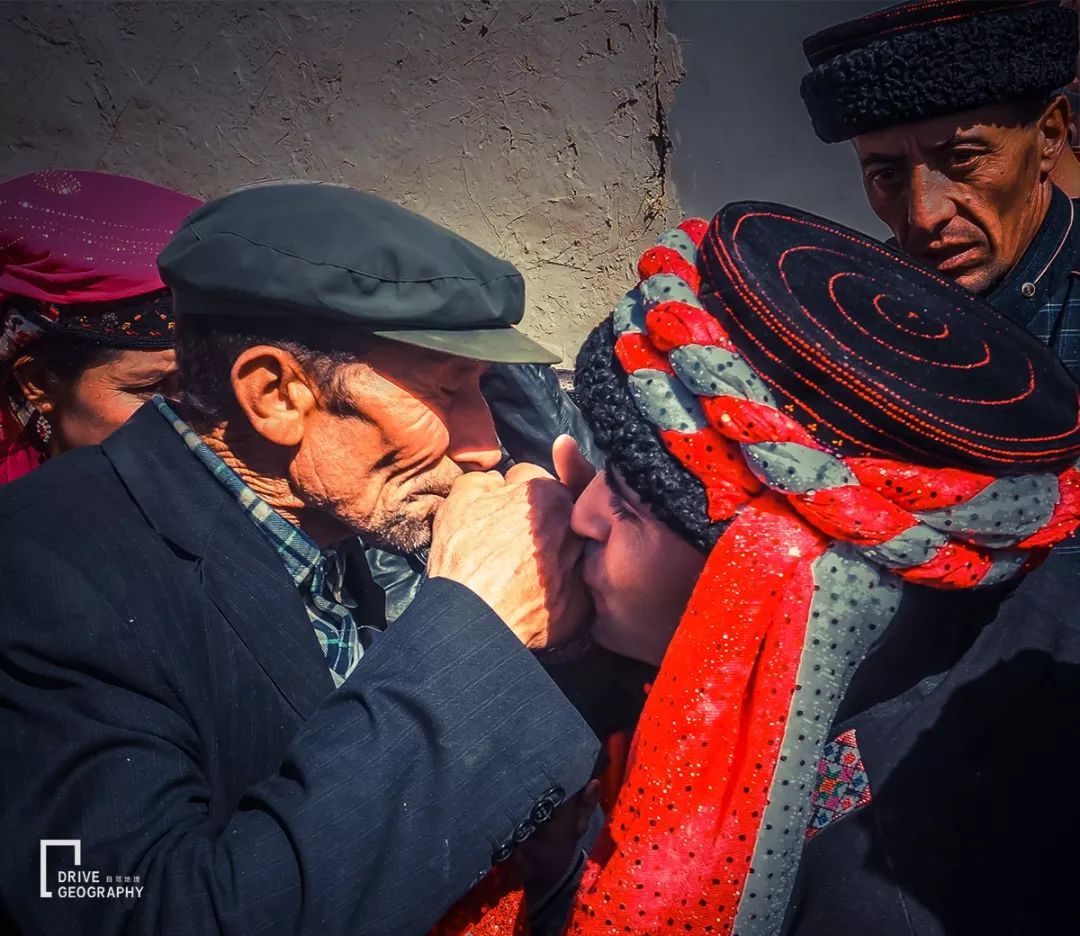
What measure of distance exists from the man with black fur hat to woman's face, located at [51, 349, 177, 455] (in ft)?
6.88

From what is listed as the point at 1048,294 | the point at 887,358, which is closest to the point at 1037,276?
the point at 1048,294

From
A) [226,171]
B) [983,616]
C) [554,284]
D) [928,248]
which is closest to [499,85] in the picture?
[554,284]

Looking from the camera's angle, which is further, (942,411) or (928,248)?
(928,248)

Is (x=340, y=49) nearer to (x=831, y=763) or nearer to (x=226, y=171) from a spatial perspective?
(x=226, y=171)

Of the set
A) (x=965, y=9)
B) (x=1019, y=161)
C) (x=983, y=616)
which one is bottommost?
(x=983, y=616)

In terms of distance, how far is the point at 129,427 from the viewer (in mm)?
2039

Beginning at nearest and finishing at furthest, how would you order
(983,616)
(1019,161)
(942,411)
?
(942,411), (983,616), (1019,161)

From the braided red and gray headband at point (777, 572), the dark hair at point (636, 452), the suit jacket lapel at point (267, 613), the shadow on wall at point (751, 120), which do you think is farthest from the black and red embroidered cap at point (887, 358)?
the shadow on wall at point (751, 120)

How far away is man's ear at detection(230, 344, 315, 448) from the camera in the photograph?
1939 mm

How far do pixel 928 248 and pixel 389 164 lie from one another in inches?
91.4

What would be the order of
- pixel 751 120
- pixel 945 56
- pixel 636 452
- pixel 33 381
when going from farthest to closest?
pixel 751 120
pixel 33 381
pixel 945 56
pixel 636 452

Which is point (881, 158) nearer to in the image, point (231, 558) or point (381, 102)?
point (231, 558)

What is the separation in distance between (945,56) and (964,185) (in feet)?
1.12

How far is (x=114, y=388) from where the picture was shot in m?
2.96
